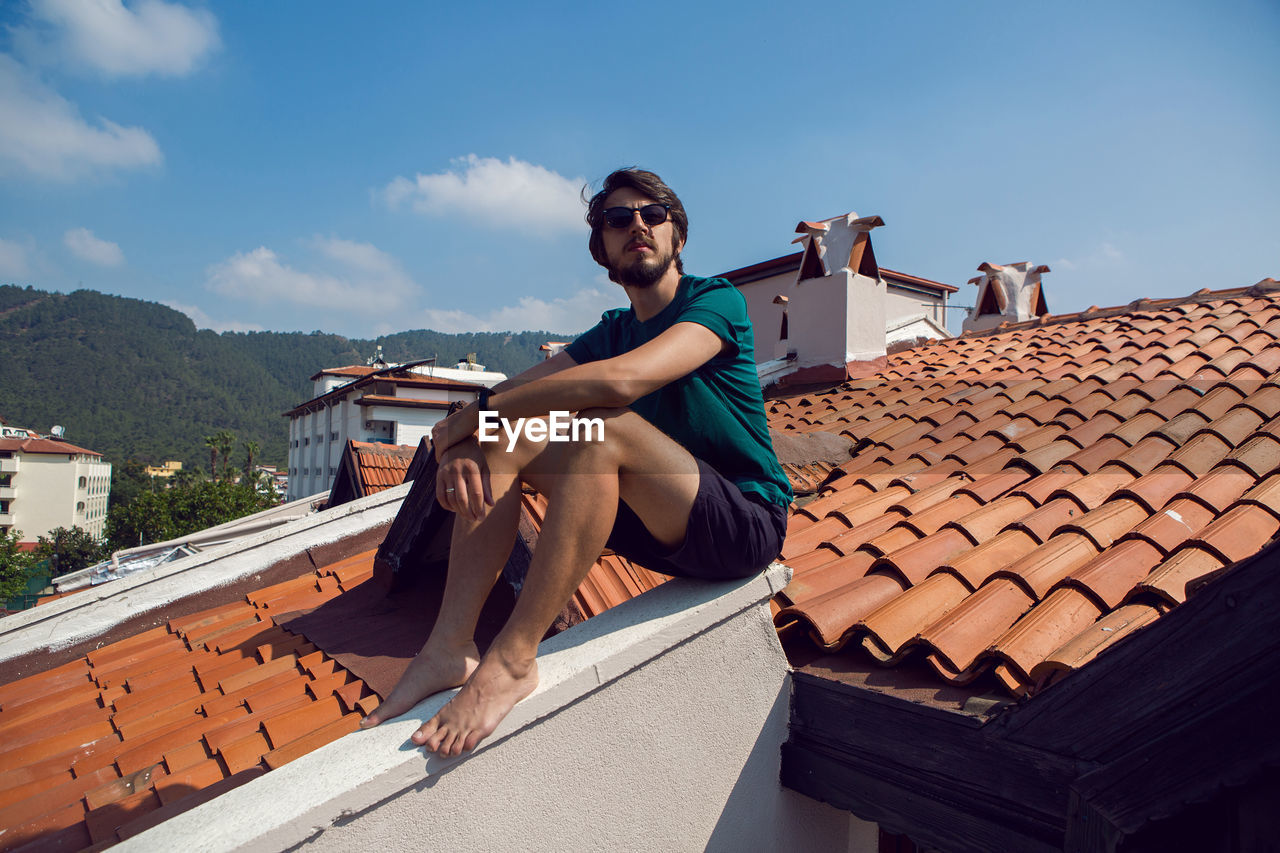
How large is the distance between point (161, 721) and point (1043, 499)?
362 centimetres

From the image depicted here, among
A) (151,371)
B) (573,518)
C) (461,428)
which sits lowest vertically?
(573,518)

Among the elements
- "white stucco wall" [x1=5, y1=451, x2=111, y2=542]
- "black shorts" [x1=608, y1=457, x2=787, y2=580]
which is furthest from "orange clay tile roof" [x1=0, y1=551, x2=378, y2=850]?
"white stucco wall" [x1=5, y1=451, x2=111, y2=542]

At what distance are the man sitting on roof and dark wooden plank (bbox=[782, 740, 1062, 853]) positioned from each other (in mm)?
597

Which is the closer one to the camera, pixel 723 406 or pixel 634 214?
pixel 723 406

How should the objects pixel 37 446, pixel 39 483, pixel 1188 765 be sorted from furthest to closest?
1. pixel 39 483
2. pixel 37 446
3. pixel 1188 765

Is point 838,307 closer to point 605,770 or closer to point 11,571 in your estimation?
point 605,770

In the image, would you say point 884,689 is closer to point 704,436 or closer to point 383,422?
point 704,436

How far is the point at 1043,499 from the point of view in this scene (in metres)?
3.06

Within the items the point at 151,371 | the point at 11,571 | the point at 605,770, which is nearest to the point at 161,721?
the point at 605,770

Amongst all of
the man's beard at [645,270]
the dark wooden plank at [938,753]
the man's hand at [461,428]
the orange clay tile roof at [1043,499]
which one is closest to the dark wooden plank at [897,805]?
the dark wooden plank at [938,753]

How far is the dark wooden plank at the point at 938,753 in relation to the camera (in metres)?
1.61

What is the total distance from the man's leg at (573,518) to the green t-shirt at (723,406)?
0.83 ft

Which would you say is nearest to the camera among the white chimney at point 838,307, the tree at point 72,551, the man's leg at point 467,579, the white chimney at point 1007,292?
the man's leg at point 467,579

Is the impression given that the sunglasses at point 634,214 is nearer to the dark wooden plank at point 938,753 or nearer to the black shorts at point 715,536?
the black shorts at point 715,536
